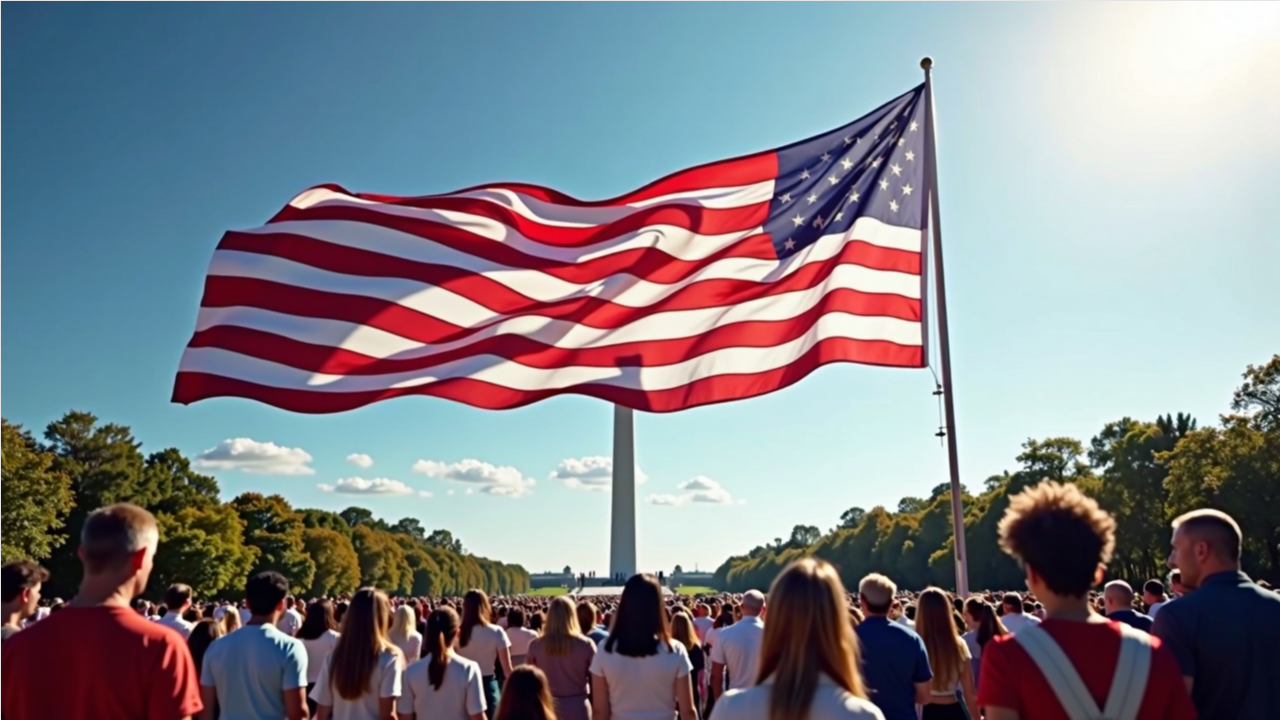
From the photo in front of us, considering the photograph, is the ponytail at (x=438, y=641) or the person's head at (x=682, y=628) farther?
the person's head at (x=682, y=628)

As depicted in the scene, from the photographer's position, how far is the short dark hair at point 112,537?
4.22 metres

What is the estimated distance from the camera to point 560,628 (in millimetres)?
8242

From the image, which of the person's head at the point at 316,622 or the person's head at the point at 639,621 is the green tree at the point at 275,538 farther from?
the person's head at the point at 639,621

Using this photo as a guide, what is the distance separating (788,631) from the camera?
3473 millimetres

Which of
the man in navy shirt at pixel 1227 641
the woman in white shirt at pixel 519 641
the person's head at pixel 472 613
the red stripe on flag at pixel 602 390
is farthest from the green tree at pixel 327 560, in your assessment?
the man in navy shirt at pixel 1227 641

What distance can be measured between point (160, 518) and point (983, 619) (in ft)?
262

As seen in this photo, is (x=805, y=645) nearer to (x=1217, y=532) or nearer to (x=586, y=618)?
(x=1217, y=532)

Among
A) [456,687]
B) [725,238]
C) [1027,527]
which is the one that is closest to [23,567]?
[456,687]

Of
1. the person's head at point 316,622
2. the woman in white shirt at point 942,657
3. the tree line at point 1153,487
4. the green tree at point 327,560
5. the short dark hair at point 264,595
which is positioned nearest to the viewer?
the short dark hair at point 264,595

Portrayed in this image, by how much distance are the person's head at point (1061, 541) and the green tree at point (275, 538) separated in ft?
313

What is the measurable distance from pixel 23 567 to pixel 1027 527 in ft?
20.9

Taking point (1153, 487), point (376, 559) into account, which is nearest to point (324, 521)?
point (376, 559)

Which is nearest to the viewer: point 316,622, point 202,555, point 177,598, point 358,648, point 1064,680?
point 1064,680

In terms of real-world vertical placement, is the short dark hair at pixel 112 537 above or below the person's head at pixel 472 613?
above
